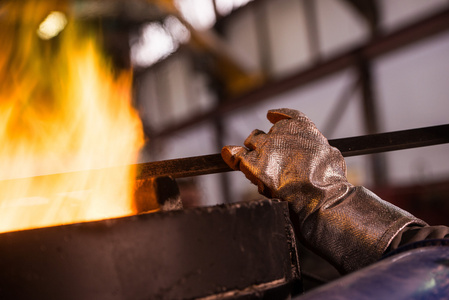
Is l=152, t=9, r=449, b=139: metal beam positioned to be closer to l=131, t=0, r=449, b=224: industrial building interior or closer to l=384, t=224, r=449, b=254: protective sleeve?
l=131, t=0, r=449, b=224: industrial building interior

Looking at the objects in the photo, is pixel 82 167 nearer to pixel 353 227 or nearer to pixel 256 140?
pixel 256 140

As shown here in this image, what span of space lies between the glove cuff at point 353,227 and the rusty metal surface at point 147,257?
0.27 meters

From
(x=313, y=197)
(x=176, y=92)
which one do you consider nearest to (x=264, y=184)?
(x=313, y=197)

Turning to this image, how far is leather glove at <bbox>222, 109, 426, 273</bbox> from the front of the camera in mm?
1237

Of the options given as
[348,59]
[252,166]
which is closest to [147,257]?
[252,166]

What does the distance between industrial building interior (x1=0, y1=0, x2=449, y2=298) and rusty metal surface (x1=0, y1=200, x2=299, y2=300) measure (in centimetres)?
162

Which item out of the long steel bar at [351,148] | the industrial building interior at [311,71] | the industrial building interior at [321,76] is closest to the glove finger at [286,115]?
the long steel bar at [351,148]

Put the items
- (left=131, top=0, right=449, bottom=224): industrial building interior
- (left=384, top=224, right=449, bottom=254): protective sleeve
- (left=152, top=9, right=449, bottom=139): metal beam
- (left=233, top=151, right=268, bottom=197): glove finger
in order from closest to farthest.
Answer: (left=384, top=224, right=449, bottom=254): protective sleeve < (left=233, top=151, right=268, bottom=197): glove finger < (left=152, top=9, right=449, bottom=139): metal beam < (left=131, top=0, right=449, bottom=224): industrial building interior

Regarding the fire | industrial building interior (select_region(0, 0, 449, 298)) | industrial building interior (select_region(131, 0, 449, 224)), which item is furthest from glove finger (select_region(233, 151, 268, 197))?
industrial building interior (select_region(131, 0, 449, 224))

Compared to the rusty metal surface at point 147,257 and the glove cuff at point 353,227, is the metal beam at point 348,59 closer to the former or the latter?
the glove cuff at point 353,227

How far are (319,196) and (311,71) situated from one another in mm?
5646

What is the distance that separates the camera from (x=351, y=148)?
145cm

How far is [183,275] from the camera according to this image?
960mm

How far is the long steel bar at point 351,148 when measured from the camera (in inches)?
50.4
